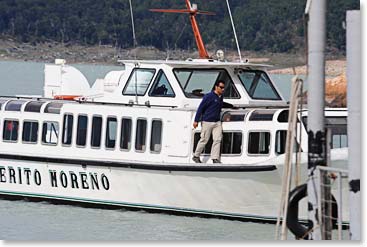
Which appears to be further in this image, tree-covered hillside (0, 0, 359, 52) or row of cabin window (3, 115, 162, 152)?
tree-covered hillside (0, 0, 359, 52)

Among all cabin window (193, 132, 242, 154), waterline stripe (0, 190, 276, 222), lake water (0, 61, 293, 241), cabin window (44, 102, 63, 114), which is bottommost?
lake water (0, 61, 293, 241)

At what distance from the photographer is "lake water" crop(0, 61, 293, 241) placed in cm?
1780

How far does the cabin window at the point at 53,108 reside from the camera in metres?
20.1

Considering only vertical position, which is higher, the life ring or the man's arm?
the man's arm

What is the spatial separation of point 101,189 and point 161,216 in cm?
111

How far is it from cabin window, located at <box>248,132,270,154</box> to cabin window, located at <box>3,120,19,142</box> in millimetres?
4346

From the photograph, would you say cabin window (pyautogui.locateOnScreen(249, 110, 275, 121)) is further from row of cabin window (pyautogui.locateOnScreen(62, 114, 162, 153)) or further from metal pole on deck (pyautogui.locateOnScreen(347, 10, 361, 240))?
metal pole on deck (pyautogui.locateOnScreen(347, 10, 361, 240))

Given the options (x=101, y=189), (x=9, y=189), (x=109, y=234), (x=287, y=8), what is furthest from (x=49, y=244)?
(x=287, y=8)

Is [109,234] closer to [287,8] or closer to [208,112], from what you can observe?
[208,112]

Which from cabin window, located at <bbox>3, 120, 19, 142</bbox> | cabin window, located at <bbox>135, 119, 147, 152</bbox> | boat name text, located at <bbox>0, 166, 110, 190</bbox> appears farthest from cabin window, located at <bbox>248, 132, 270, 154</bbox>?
cabin window, located at <bbox>3, 120, 19, 142</bbox>

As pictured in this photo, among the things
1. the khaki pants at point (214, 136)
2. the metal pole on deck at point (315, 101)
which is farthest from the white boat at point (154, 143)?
the metal pole on deck at point (315, 101)

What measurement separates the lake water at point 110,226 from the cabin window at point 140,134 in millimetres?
1035

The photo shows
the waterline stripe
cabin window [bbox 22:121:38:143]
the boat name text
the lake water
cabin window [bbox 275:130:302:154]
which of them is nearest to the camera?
the lake water

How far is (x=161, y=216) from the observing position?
62.4 ft
